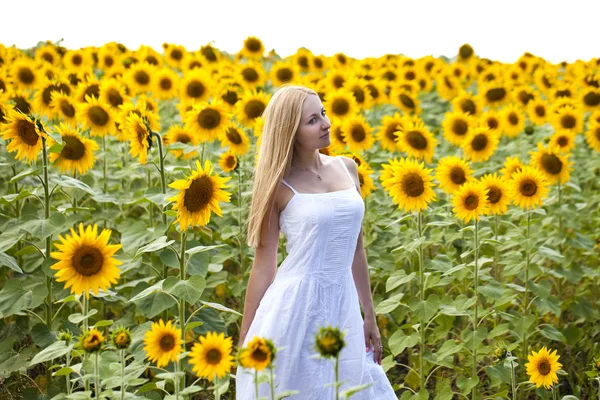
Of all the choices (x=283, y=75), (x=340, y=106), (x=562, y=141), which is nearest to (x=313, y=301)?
(x=340, y=106)

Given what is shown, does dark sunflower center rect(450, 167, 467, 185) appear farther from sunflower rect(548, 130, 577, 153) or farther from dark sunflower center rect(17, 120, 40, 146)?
dark sunflower center rect(17, 120, 40, 146)

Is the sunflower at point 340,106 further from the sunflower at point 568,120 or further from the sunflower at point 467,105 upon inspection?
the sunflower at point 568,120

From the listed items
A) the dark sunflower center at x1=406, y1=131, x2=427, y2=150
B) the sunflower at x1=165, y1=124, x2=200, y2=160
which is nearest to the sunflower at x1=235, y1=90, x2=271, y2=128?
the sunflower at x1=165, y1=124, x2=200, y2=160

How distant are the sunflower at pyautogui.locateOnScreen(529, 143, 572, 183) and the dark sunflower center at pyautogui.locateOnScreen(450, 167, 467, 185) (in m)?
1.03

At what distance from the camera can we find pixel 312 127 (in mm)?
3121

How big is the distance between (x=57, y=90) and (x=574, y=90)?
16.2 ft

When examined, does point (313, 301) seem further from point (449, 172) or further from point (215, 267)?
point (449, 172)

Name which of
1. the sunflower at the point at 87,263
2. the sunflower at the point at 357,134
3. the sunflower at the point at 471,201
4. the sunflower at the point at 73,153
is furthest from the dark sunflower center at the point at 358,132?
the sunflower at the point at 87,263

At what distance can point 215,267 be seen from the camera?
4082 mm

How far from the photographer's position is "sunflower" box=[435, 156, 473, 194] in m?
4.28

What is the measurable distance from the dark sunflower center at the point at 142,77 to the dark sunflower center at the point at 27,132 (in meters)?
3.24

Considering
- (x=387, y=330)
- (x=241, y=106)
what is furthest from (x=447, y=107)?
(x=387, y=330)

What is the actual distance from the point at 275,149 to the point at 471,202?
1226 mm

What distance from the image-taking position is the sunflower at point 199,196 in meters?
3.11
